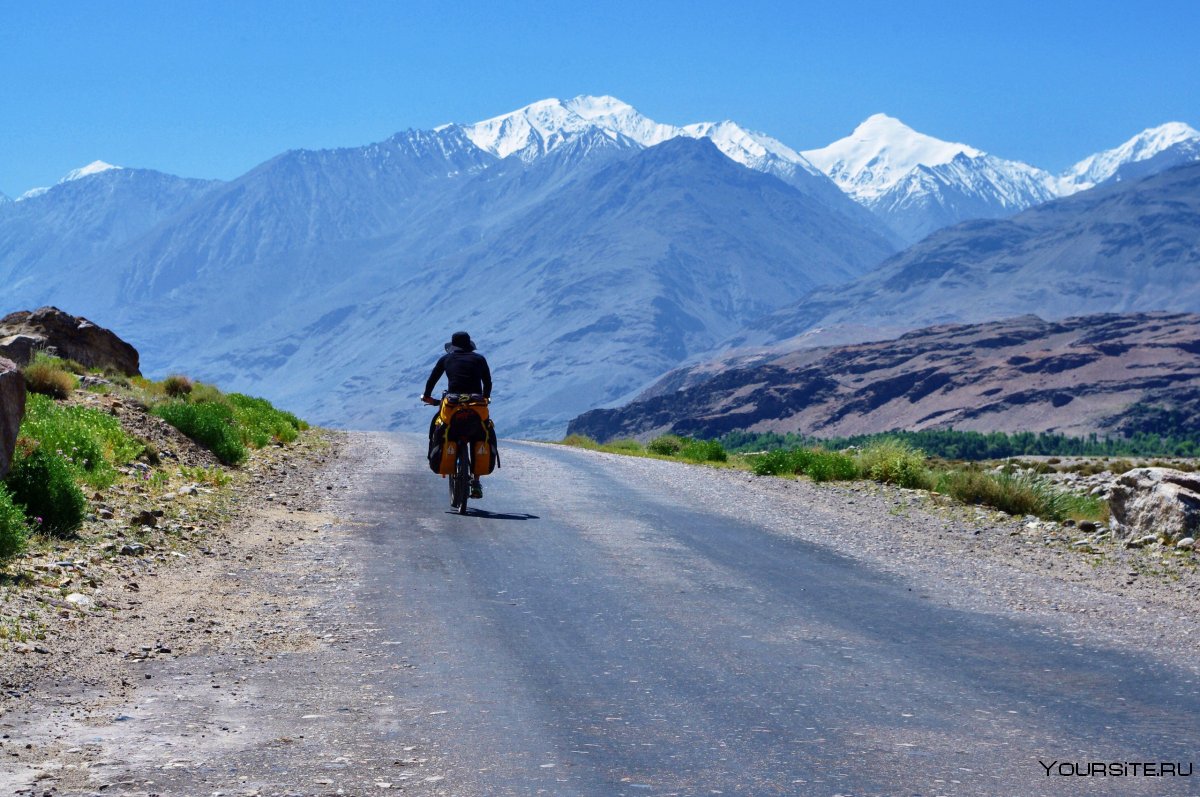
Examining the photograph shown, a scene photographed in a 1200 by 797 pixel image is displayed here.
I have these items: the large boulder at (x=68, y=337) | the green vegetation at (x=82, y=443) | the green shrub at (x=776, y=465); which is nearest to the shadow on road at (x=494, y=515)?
the green vegetation at (x=82, y=443)

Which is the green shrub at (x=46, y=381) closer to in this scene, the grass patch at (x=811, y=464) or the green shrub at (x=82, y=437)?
the green shrub at (x=82, y=437)

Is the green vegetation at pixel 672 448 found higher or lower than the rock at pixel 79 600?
higher

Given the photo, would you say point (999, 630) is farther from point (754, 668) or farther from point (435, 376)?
point (435, 376)

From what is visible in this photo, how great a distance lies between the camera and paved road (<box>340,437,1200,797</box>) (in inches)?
248

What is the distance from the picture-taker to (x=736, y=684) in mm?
8062

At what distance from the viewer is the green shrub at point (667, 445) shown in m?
43.4

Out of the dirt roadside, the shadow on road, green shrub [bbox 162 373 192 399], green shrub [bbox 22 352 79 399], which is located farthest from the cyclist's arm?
green shrub [bbox 162 373 192 399]

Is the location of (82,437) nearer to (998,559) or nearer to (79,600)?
(79,600)

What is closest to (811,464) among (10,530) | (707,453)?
(707,453)

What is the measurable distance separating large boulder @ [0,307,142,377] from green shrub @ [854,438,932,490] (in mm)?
19111

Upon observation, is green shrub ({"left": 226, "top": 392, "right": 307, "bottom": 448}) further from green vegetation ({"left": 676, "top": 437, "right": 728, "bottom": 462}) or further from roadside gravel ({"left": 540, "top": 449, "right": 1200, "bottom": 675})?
green vegetation ({"left": 676, "top": 437, "right": 728, "bottom": 462})

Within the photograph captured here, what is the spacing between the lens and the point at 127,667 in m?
8.38

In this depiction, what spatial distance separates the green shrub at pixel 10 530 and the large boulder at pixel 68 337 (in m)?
19.1

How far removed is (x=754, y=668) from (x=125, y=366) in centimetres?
2944
